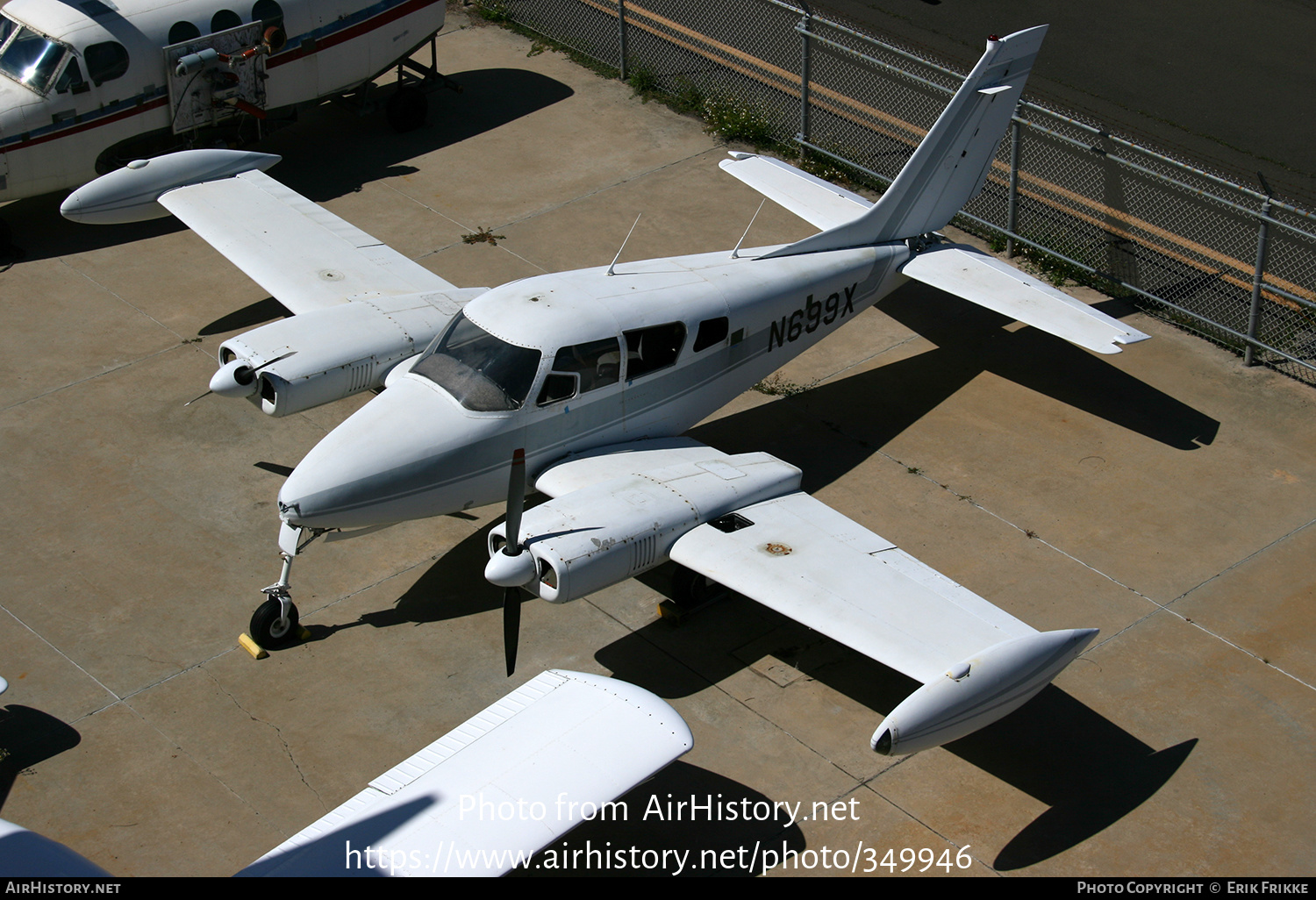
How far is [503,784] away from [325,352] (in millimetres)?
5143

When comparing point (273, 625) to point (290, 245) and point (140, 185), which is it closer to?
point (290, 245)

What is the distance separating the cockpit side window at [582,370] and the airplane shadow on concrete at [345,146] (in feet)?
26.9

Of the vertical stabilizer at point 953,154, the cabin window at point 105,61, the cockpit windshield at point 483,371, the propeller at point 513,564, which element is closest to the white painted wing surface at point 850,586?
the propeller at point 513,564

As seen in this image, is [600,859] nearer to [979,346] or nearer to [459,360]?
[459,360]

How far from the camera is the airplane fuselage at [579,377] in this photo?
36.8ft

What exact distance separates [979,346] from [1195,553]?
407 cm

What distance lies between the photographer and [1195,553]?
12797 millimetres

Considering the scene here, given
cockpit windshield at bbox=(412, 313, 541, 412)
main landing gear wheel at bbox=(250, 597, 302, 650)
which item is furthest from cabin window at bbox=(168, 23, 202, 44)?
main landing gear wheel at bbox=(250, 597, 302, 650)

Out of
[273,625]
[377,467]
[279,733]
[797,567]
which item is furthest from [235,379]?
[797,567]

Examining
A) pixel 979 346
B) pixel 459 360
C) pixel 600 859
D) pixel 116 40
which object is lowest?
pixel 600 859

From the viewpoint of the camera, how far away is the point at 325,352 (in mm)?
12406

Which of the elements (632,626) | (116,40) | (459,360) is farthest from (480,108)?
(632,626)

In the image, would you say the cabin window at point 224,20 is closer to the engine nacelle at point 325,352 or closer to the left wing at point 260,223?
the left wing at point 260,223

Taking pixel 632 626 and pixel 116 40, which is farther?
pixel 116 40
